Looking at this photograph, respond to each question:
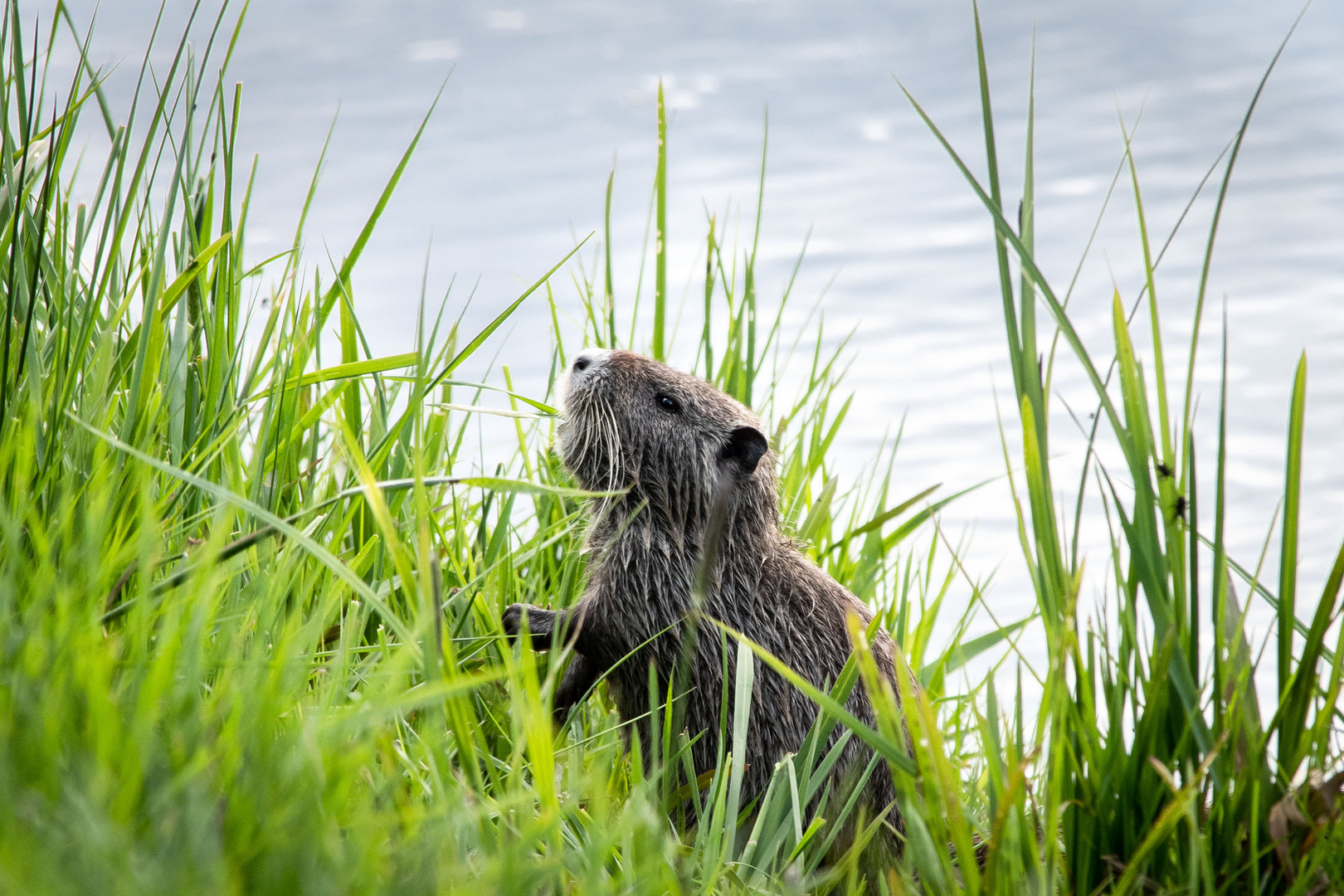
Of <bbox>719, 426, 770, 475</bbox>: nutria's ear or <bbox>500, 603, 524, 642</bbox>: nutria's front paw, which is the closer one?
<bbox>500, 603, 524, 642</bbox>: nutria's front paw

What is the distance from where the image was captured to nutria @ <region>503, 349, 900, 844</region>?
311cm

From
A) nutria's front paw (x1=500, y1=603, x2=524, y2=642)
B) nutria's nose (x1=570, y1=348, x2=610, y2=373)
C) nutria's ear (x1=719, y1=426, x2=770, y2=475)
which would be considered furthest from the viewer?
nutria's nose (x1=570, y1=348, x2=610, y2=373)

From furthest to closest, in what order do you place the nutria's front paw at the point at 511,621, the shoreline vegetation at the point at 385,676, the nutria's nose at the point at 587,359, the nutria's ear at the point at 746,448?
1. the nutria's nose at the point at 587,359
2. the nutria's ear at the point at 746,448
3. the nutria's front paw at the point at 511,621
4. the shoreline vegetation at the point at 385,676

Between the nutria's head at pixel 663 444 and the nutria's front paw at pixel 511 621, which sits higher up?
the nutria's head at pixel 663 444

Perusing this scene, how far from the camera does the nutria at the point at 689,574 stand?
3.11 m

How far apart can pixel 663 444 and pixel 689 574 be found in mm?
464

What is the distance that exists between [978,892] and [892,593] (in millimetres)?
2541

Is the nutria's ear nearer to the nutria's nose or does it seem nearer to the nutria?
the nutria

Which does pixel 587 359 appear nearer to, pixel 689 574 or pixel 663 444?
pixel 663 444

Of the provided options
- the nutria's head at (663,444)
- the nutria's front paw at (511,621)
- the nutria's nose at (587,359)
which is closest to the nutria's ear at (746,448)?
the nutria's head at (663,444)

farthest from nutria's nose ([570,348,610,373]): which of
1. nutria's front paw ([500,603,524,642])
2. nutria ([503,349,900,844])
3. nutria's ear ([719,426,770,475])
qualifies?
nutria's front paw ([500,603,524,642])

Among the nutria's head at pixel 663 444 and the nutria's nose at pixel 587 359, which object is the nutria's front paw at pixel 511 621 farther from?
the nutria's nose at pixel 587 359

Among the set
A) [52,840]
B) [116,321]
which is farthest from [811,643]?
[52,840]

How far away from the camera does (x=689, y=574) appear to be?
338cm
